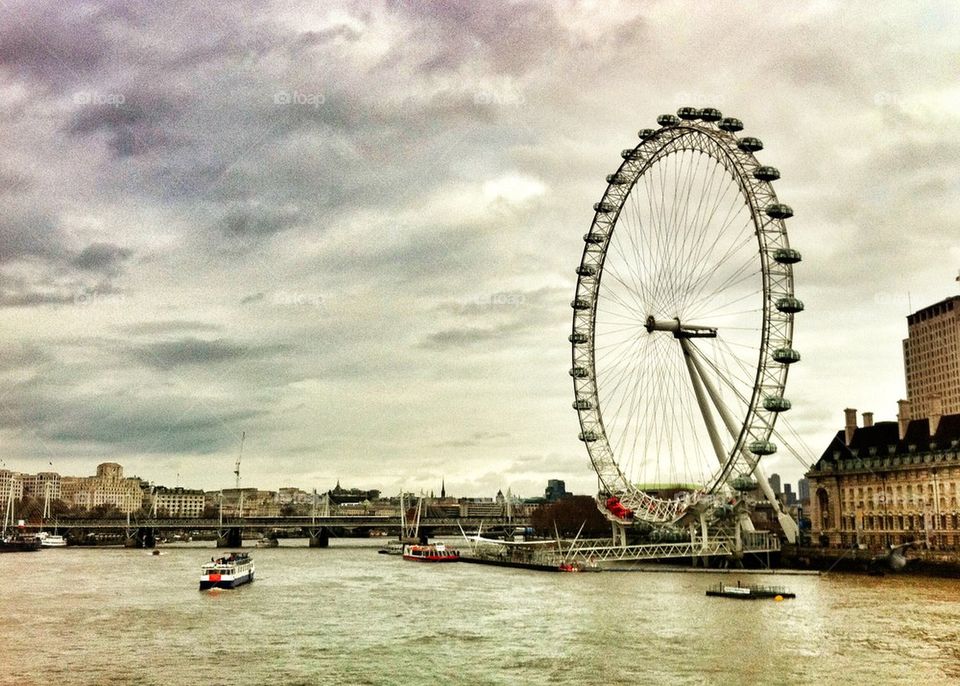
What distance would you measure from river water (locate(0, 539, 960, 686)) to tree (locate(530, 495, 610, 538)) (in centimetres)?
8558

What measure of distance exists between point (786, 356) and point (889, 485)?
20291mm

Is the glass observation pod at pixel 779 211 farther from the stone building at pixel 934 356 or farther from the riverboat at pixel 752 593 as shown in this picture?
the stone building at pixel 934 356

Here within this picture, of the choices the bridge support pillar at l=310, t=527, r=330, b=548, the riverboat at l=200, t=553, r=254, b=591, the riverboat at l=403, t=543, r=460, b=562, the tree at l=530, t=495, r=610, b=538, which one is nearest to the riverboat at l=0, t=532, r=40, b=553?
the bridge support pillar at l=310, t=527, r=330, b=548

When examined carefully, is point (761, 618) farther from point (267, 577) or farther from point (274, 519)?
point (274, 519)

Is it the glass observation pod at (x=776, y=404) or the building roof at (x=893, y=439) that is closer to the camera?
the glass observation pod at (x=776, y=404)

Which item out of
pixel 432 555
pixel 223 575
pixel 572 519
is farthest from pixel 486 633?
pixel 572 519

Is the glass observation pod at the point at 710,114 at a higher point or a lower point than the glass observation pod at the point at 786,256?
higher

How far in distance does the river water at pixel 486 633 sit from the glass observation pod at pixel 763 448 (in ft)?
29.3

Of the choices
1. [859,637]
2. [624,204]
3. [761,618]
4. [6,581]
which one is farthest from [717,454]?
[6,581]

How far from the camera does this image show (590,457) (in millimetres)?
89438

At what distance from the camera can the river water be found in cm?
3600

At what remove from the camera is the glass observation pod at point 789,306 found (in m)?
69.3

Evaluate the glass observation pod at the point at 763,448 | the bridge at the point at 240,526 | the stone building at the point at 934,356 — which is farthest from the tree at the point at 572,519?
the glass observation pod at the point at 763,448

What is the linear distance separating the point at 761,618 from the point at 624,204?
4337cm
